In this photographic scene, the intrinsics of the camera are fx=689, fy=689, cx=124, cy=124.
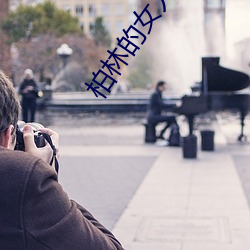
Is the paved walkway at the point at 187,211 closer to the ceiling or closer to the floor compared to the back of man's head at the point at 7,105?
closer to the floor

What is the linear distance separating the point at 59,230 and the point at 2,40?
139 feet

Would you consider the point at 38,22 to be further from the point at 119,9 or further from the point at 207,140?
the point at 119,9

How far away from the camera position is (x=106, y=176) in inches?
397

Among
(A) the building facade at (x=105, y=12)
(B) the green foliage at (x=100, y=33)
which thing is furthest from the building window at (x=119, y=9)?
(B) the green foliage at (x=100, y=33)

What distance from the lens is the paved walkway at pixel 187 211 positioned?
20.0 feet

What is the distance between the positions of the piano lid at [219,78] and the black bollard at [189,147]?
2544 mm

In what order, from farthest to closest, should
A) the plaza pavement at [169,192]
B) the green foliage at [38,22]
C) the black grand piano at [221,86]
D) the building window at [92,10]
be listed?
the building window at [92,10], the green foliage at [38,22], the black grand piano at [221,86], the plaza pavement at [169,192]

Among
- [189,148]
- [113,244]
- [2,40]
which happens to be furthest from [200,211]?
[2,40]

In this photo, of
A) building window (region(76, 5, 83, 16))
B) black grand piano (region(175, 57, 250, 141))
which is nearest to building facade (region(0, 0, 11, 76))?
black grand piano (region(175, 57, 250, 141))

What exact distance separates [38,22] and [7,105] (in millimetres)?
47063

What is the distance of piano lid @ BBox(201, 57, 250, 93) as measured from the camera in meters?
14.4

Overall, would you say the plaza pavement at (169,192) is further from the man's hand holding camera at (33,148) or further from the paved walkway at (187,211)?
the man's hand holding camera at (33,148)

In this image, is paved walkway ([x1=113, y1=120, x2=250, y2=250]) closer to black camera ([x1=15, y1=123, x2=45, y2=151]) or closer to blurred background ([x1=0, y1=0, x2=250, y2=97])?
black camera ([x1=15, y1=123, x2=45, y2=151])

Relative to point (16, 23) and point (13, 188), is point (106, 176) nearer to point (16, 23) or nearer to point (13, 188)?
point (13, 188)
